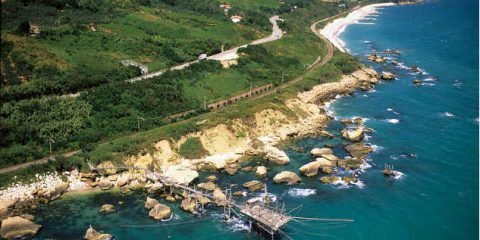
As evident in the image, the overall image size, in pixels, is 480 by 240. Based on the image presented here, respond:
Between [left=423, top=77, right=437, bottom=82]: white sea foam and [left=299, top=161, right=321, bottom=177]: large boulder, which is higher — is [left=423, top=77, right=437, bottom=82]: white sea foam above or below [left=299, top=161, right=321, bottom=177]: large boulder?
below

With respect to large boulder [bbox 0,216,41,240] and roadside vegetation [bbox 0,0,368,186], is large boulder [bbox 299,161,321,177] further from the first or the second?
large boulder [bbox 0,216,41,240]

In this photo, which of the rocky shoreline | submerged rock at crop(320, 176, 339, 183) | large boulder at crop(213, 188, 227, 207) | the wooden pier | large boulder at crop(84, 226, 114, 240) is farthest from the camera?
submerged rock at crop(320, 176, 339, 183)

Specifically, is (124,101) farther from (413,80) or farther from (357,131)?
(413,80)

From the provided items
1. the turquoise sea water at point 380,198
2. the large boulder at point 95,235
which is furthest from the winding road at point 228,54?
the large boulder at point 95,235

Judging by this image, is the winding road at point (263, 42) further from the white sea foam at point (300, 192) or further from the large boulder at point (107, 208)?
the white sea foam at point (300, 192)

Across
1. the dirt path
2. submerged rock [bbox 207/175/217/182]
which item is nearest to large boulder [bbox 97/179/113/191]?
the dirt path

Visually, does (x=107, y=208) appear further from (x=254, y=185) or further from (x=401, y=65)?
(x=401, y=65)
